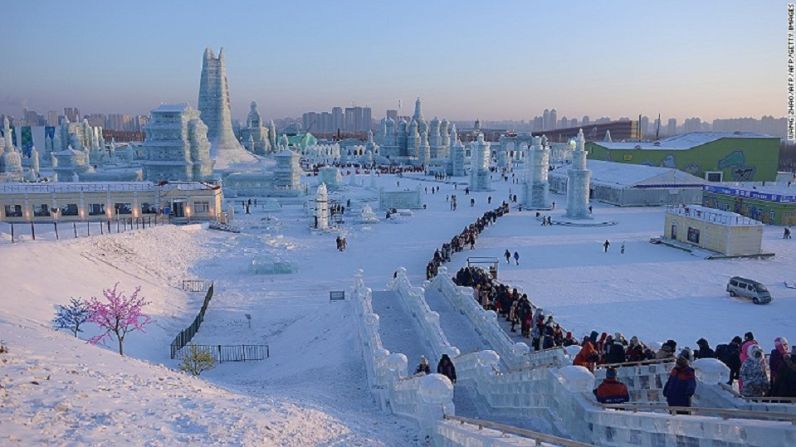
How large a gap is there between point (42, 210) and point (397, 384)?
37807 mm

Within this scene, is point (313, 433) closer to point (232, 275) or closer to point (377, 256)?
point (232, 275)

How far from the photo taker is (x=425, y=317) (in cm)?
1584

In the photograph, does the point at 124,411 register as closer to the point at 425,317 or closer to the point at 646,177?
the point at 425,317

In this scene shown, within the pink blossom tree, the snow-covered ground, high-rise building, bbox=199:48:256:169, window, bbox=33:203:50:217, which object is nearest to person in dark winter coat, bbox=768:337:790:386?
the snow-covered ground

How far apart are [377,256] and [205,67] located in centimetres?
5403

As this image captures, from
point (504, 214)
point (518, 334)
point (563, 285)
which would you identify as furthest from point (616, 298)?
point (504, 214)

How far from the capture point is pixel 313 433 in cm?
914

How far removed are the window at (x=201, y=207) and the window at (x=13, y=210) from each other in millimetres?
10889

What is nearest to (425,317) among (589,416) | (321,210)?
(589,416)

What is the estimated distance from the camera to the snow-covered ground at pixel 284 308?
29.9ft

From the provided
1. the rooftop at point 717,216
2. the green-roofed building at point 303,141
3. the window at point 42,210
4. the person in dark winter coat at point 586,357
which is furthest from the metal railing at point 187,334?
the green-roofed building at point 303,141

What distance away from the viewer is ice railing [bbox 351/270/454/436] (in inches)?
388

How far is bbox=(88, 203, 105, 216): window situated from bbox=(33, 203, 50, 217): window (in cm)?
252

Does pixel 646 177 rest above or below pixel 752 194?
above
